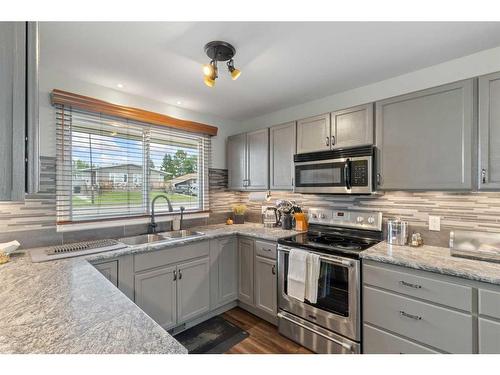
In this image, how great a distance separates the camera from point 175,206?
2.92 m

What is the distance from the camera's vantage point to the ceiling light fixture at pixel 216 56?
5.27 ft

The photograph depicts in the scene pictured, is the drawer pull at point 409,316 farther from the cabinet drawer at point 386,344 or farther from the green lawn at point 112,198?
the green lawn at point 112,198

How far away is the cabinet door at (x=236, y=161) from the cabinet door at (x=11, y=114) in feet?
8.77

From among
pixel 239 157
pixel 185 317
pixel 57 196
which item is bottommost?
pixel 185 317

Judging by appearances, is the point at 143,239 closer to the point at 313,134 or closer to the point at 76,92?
the point at 76,92

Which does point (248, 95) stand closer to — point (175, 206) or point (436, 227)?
point (175, 206)

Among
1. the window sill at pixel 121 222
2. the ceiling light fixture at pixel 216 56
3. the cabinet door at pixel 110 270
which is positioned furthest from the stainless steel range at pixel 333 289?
the ceiling light fixture at pixel 216 56

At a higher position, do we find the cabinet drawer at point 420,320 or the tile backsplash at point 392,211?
the tile backsplash at point 392,211

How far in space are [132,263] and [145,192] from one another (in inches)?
36.7

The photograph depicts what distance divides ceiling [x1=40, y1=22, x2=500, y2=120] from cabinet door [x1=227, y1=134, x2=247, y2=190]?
84cm

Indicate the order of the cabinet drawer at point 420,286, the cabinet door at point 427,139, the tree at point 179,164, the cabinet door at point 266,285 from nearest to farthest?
the cabinet drawer at point 420,286 → the cabinet door at point 427,139 → the cabinet door at point 266,285 → the tree at point 179,164
